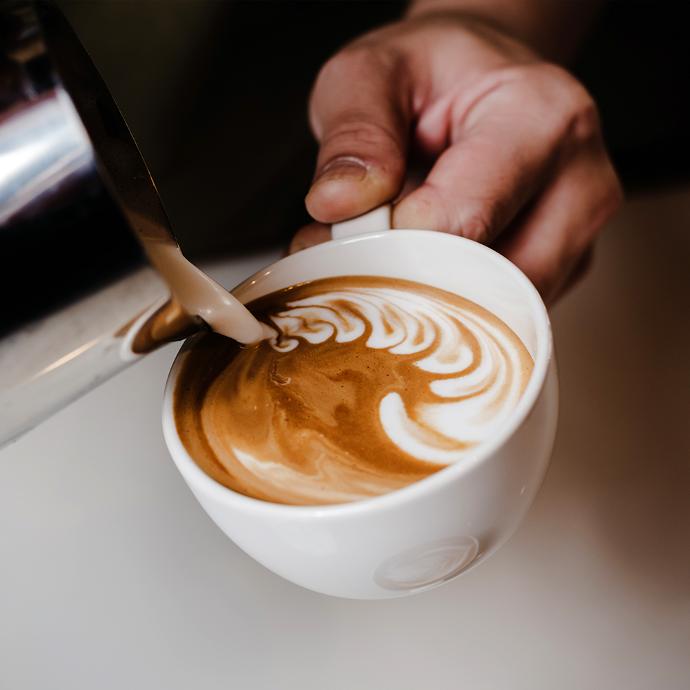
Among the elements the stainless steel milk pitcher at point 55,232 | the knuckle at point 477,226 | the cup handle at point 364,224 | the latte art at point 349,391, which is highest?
the stainless steel milk pitcher at point 55,232

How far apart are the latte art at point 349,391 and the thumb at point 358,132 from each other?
0.26ft

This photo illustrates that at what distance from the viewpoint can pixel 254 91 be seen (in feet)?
4.14

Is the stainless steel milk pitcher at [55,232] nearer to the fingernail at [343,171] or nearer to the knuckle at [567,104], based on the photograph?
the fingernail at [343,171]

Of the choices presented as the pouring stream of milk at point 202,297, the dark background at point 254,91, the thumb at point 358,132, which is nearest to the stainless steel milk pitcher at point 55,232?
the pouring stream of milk at point 202,297

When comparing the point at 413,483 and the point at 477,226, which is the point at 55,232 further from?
the point at 477,226

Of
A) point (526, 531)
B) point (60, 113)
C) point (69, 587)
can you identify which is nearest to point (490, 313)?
point (526, 531)

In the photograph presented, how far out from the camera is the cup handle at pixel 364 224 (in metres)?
0.70

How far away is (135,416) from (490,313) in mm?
450

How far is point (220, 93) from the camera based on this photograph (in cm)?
123

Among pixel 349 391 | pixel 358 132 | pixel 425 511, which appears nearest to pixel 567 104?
pixel 358 132

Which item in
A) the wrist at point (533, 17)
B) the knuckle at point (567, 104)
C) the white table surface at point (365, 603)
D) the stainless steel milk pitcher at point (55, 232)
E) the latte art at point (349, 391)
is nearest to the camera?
the stainless steel milk pitcher at point (55, 232)

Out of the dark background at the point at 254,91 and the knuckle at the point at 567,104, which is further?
the dark background at the point at 254,91

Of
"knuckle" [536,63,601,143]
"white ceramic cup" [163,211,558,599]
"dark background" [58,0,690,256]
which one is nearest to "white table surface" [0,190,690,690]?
"white ceramic cup" [163,211,558,599]

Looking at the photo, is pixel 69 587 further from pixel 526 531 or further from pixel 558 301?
pixel 558 301
